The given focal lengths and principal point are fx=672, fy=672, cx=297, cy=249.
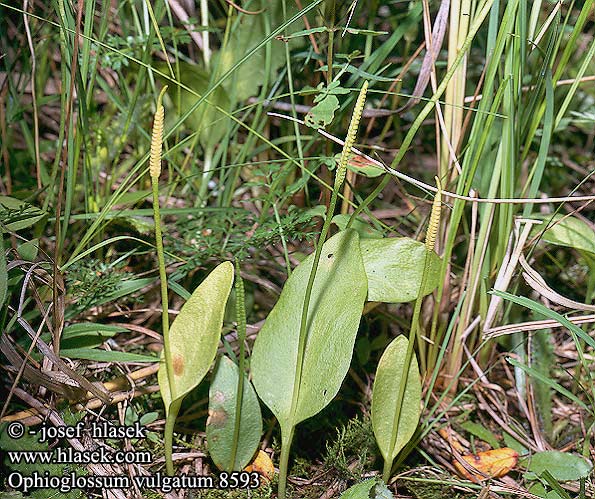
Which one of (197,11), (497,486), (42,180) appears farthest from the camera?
(197,11)

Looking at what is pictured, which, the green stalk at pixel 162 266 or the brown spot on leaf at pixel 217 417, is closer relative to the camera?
the green stalk at pixel 162 266

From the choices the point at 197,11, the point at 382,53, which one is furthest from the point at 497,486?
the point at 197,11

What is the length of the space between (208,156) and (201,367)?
0.58 meters

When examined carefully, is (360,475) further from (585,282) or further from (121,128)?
(121,128)

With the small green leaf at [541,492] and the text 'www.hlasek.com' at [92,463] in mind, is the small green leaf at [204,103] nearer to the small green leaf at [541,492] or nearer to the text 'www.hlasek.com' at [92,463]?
the text 'www.hlasek.com' at [92,463]

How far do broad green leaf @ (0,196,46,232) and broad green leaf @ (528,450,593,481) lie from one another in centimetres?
82

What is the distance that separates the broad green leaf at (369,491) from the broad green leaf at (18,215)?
57 centimetres

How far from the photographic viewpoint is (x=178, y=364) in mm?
869

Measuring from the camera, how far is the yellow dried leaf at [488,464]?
100 cm

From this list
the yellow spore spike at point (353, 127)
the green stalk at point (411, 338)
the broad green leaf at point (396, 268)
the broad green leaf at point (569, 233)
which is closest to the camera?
the yellow spore spike at point (353, 127)

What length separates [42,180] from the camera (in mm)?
1229

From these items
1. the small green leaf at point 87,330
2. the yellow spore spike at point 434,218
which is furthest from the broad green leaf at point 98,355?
the yellow spore spike at point 434,218

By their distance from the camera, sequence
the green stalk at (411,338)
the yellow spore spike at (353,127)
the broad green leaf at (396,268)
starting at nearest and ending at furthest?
1. the yellow spore spike at (353,127)
2. the green stalk at (411,338)
3. the broad green leaf at (396,268)

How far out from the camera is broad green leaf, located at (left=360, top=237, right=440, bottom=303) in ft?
2.95
